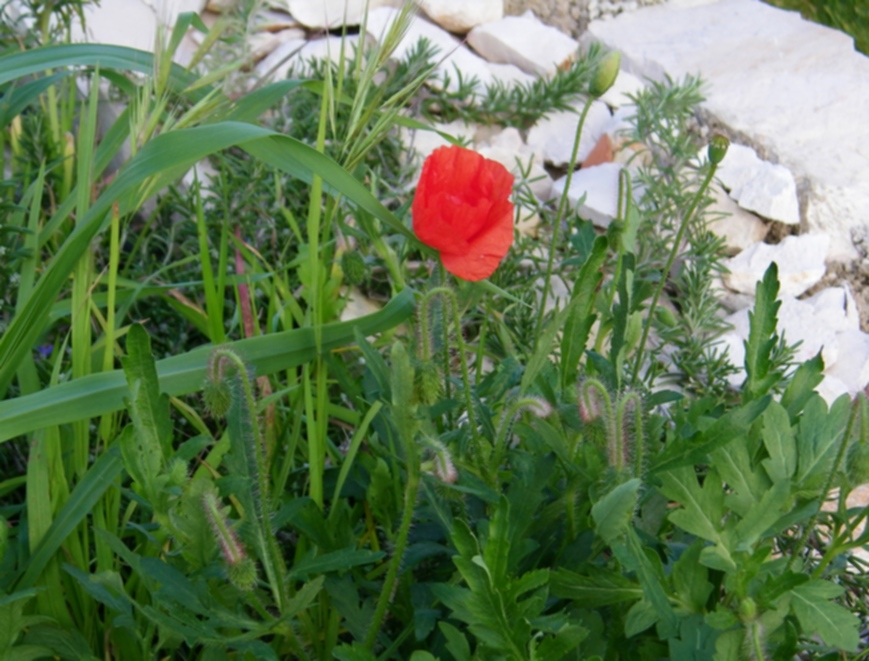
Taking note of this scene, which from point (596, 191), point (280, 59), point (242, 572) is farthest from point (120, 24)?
point (242, 572)

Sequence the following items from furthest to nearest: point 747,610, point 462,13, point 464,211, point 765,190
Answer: point 462,13 → point 765,190 → point 464,211 → point 747,610

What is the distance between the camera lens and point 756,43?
299 centimetres

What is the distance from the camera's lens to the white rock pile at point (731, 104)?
2.26m

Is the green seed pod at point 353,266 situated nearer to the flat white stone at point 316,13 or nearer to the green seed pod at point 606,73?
the green seed pod at point 606,73

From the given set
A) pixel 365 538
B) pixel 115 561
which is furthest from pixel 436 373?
pixel 115 561

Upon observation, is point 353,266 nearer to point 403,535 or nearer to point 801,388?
point 403,535

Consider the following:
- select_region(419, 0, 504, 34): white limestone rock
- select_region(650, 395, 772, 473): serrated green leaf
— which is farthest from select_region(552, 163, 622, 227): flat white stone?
select_region(650, 395, 772, 473): serrated green leaf

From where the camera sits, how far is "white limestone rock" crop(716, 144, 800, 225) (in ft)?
7.77

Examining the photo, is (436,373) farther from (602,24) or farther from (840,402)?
(602,24)

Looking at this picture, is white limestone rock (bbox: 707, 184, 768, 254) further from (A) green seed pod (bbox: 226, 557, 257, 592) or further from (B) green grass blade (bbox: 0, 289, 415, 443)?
(A) green seed pod (bbox: 226, 557, 257, 592)

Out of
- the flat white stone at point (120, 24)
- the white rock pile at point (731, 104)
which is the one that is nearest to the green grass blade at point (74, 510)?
the white rock pile at point (731, 104)

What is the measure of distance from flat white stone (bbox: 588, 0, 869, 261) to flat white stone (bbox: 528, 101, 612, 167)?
30 centimetres

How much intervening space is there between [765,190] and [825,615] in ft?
4.88

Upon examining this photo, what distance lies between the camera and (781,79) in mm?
2834
